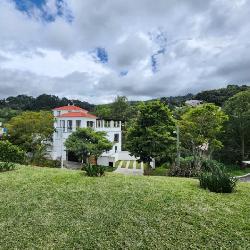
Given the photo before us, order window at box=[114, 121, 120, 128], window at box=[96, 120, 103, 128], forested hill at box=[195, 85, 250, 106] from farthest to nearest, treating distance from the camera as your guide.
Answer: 1. forested hill at box=[195, 85, 250, 106]
2. window at box=[114, 121, 120, 128]
3. window at box=[96, 120, 103, 128]

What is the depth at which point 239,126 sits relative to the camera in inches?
1585

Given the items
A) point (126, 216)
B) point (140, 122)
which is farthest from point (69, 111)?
point (126, 216)

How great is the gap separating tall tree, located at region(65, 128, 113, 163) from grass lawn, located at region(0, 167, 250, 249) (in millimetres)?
26877

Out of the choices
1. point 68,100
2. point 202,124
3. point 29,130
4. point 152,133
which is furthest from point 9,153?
point 68,100

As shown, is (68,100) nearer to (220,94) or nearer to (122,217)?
(220,94)

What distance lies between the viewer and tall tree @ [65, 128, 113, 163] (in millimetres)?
38312

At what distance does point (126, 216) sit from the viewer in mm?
8234

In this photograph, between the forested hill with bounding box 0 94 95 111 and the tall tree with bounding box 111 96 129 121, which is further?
the forested hill with bounding box 0 94 95 111

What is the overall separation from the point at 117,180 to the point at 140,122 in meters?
19.2

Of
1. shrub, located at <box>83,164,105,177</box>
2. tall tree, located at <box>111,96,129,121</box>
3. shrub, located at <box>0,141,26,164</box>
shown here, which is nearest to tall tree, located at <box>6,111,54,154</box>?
shrub, located at <box>0,141,26,164</box>

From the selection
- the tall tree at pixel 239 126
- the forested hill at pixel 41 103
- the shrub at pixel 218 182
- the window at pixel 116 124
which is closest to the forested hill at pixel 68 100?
the forested hill at pixel 41 103

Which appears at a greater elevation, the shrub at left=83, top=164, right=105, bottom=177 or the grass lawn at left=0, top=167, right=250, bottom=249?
the shrub at left=83, top=164, right=105, bottom=177

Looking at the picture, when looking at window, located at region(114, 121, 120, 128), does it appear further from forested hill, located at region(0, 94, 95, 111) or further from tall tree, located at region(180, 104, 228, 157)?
forested hill, located at region(0, 94, 95, 111)

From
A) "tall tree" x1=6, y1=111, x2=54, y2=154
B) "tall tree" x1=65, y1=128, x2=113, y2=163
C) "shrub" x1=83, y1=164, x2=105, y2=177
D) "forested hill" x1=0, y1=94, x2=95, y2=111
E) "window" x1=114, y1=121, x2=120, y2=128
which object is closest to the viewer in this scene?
"shrub" x1=83, y1=164, x2=105, y2=177
